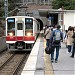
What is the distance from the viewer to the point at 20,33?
27844 millimetres

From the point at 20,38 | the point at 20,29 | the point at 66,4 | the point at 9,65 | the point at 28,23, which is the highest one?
the point at 66,4

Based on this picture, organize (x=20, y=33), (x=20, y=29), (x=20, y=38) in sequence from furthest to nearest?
(x=20, y=29), (x=20, y=33), (x=20, y=38)

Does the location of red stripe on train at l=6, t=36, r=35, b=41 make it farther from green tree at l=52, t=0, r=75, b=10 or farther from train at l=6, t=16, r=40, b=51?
green tree at l=52, t=0, r=75, b=10

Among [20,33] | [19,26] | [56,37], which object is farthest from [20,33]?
[56,37]

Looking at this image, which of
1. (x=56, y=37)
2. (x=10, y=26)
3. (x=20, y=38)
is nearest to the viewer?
(x=56, y=37)

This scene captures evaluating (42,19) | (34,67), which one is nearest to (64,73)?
(34,67)

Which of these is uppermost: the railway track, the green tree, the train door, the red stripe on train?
the green tree

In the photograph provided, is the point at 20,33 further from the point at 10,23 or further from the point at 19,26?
the point at 10,23

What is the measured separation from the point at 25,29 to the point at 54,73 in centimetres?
1671

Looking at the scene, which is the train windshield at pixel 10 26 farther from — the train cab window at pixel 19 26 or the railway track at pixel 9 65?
the railway track at pixel 9 65

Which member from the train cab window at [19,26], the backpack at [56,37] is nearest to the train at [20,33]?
the train cab window at [19,26]

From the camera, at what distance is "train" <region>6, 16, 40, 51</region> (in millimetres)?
27656

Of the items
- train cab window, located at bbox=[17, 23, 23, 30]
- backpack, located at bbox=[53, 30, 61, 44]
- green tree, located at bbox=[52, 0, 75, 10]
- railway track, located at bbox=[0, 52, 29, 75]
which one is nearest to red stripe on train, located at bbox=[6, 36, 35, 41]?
train cab window, located at bbox=[17, 23, 23, 30]

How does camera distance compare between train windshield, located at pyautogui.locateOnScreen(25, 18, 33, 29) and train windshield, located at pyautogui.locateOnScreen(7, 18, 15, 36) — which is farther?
train windshield, located at pyautogui.locateOnScreen(25, 18, 33, 29)
